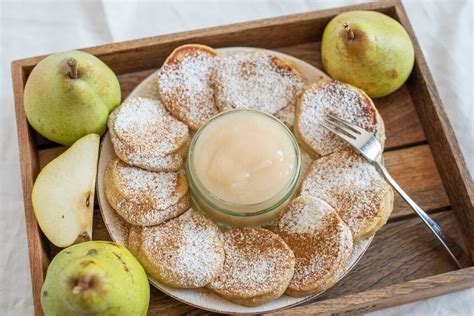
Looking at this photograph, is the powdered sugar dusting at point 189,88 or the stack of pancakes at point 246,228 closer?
the stack of pancakes at point 246,228

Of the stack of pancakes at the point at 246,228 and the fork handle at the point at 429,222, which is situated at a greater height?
the stack of pancakes at the point at 246,228

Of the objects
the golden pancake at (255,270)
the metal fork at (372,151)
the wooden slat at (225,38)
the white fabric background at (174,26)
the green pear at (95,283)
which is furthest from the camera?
the white fabric background at (174,26)

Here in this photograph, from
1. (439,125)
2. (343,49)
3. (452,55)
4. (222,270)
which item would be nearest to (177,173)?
(222,270)

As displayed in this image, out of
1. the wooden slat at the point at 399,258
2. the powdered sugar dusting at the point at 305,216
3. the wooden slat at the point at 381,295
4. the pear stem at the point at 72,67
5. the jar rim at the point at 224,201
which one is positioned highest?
the pear stem at the point at 72,67

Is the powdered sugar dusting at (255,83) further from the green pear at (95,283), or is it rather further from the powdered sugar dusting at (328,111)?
the green pear at (95,283)

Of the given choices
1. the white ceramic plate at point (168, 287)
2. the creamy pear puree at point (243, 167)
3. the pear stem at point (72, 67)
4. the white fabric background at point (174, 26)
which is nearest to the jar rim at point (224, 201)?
the creamy pear puree at point (243, 167)

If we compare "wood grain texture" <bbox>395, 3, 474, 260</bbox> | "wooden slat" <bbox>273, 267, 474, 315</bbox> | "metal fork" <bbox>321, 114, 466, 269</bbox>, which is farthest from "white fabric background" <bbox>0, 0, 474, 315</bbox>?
"wooden slat" <bbox>273, 267, 474, 315</bbox>

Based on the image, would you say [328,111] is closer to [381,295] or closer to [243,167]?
[243,167]

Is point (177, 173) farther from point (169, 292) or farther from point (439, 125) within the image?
point (439, 125)
